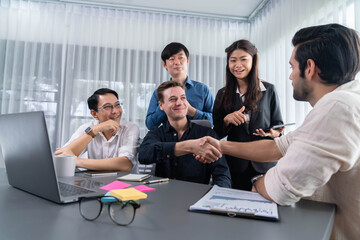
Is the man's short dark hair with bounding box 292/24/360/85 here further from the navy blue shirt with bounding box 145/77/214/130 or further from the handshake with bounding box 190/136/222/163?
the navy blue shirt with bounding box 145/77/214/130

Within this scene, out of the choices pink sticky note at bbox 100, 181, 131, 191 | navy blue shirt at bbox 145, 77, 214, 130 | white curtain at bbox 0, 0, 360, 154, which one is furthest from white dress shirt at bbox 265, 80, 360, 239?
white curtain at bbox 0, 0, 360, 154

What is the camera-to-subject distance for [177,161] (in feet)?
5.69

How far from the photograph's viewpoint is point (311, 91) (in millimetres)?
1051

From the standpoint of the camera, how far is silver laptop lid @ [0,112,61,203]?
76 cm

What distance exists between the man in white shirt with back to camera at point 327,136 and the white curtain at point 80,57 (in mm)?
3254

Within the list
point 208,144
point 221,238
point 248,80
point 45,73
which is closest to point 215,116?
point 248,80

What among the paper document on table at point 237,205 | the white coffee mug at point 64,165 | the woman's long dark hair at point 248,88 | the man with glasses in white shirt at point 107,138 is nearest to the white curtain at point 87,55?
A: the woman's long dark hair at point 248,88

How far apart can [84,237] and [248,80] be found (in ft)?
5.88

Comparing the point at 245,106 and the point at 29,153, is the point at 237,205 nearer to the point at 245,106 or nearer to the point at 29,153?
the point at 29,153

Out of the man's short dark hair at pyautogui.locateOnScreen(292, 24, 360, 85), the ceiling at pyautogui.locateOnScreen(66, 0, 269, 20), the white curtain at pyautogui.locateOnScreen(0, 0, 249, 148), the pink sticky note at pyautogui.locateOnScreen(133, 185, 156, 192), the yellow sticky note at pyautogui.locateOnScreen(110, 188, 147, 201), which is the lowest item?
the pink sticky note at pyautogui.locateOnScreen(133, 185, 156, 192)

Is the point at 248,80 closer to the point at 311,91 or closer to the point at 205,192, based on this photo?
the point at 311,91

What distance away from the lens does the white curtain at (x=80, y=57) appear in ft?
12.7

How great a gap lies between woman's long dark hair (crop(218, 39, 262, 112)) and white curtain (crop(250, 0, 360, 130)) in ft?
3.18

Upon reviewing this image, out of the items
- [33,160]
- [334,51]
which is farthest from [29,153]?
[334,51]
